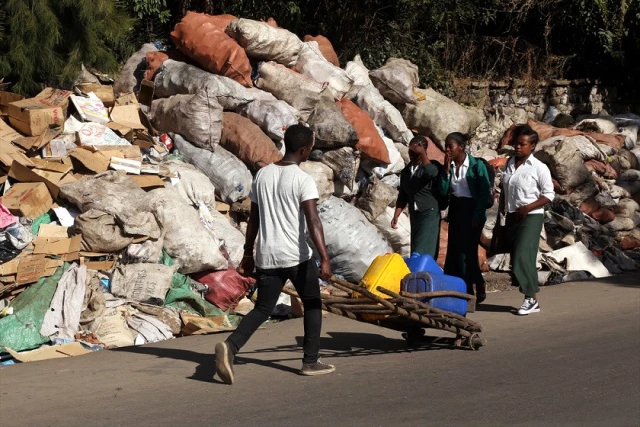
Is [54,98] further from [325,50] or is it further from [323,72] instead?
[325,50]

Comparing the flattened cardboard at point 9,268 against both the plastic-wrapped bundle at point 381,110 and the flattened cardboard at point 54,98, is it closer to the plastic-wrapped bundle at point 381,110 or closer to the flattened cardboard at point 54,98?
the flattened cardboard at point 54,98

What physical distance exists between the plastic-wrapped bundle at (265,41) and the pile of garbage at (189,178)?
0.06ft

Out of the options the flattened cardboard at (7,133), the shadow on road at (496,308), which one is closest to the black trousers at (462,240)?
the shadow on road at (496,308)

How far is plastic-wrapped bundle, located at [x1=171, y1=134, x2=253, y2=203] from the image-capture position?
9.40m

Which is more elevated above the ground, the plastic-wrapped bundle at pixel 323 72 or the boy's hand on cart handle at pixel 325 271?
the plastic-wrapped bundle at pixel 323 72

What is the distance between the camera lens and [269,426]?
4.79 m

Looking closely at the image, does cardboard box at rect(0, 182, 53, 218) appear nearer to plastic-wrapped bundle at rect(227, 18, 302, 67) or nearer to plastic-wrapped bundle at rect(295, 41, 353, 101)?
plastic-wrapped bundle at rect(227, 18, 302, 67)

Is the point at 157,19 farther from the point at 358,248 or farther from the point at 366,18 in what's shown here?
the point at 358,248

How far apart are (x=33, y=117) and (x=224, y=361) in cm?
439

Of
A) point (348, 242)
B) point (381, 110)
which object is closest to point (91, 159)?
point (348, 242)

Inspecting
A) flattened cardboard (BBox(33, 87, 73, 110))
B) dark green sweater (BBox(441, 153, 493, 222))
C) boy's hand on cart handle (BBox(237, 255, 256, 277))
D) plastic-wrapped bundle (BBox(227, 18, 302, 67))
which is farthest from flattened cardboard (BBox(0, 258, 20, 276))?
plastic-wrapped bundle (BBox(227, 18, 302, 67))

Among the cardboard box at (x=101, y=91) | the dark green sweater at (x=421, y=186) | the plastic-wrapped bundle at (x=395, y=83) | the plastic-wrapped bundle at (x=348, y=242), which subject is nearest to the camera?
the dark green sweater at (x=421, y=186)

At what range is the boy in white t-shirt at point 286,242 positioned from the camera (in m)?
5.55

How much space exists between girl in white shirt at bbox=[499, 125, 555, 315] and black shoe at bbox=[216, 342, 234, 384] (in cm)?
326
